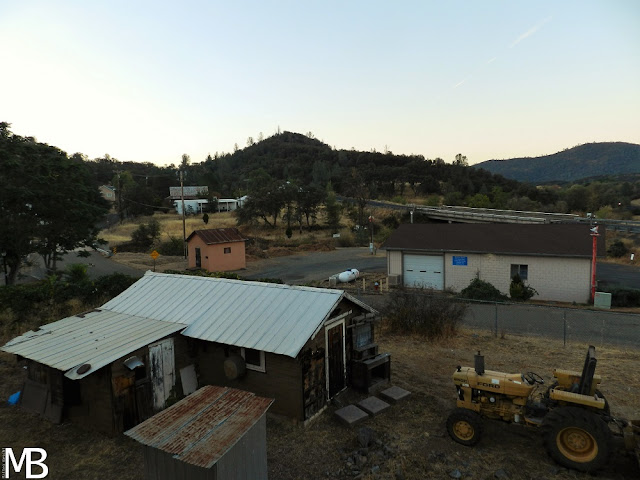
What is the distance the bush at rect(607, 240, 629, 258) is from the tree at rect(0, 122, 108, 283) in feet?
147

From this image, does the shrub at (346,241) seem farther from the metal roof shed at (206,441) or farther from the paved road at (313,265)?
the metal roof shed at (206,441)

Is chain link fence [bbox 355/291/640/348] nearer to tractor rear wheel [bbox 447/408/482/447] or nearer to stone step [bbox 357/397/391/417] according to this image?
stone step [bbox 357/397/391/417]

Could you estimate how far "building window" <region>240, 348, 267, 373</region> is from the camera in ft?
30.7

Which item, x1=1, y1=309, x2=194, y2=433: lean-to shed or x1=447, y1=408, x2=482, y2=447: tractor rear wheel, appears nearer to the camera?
x1=447, y1=408, x2=482, y2=447: tractor rear wheel

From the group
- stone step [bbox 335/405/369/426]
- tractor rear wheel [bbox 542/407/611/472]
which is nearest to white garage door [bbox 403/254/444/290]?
stone step [bbox 335/405/369/426]

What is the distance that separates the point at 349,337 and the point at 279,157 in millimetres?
161150

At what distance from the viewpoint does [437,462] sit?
7527mm

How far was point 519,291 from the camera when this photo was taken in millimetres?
23688

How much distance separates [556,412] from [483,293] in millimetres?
16579

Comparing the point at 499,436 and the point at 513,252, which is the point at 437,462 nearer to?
the point at 499,436

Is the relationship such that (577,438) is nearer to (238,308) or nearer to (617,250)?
(238,308)

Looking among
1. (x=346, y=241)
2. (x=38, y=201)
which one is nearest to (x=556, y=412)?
(x=38, y=201)

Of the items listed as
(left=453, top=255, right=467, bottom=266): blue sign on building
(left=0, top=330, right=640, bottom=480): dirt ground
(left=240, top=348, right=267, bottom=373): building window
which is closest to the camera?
(left=0, top=330, right=640, bottom=480): dirt ground

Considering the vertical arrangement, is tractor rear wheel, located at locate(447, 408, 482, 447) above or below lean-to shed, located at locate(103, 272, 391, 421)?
below
